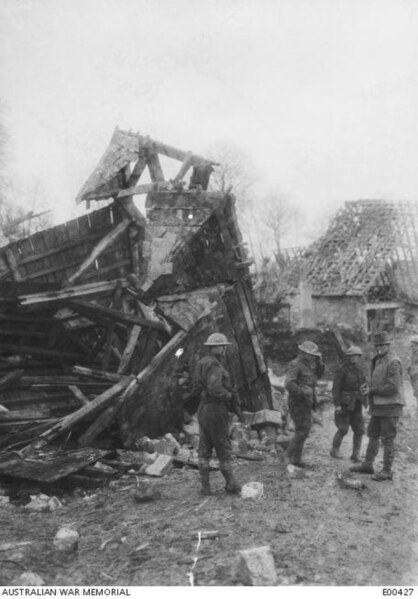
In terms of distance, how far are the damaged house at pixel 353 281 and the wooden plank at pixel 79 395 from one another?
11117 millimetres

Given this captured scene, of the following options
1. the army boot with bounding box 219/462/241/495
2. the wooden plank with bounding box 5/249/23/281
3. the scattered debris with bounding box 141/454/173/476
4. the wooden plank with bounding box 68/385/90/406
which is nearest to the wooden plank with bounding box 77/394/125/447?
the wooden plank with bounding box 68/385/90/406

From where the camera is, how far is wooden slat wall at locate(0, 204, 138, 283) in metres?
8.30

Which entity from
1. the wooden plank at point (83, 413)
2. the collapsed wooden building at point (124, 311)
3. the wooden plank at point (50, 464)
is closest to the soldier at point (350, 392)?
the collapsed wooden building at point (124, 311)

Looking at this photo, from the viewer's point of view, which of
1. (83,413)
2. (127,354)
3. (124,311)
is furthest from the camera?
(124,311)

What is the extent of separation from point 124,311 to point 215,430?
3947 mm

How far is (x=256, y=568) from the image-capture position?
11.5 ft

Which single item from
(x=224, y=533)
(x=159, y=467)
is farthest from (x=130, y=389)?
(x=224, y=533)

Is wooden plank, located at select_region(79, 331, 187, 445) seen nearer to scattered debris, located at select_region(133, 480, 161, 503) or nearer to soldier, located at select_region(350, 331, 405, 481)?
scattered debris, located at select_region(133, 480, 161, 503)

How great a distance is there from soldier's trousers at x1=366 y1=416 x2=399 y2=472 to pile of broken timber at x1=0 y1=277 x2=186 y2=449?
3003 millimetres

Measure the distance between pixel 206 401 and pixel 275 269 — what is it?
2141 cm

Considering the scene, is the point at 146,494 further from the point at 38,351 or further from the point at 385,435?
the point at 38,351

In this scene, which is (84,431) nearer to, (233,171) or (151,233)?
(151,233)

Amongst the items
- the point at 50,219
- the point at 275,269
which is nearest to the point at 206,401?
the point at 275,269

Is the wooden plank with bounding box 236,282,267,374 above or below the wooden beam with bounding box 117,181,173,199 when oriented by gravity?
below
